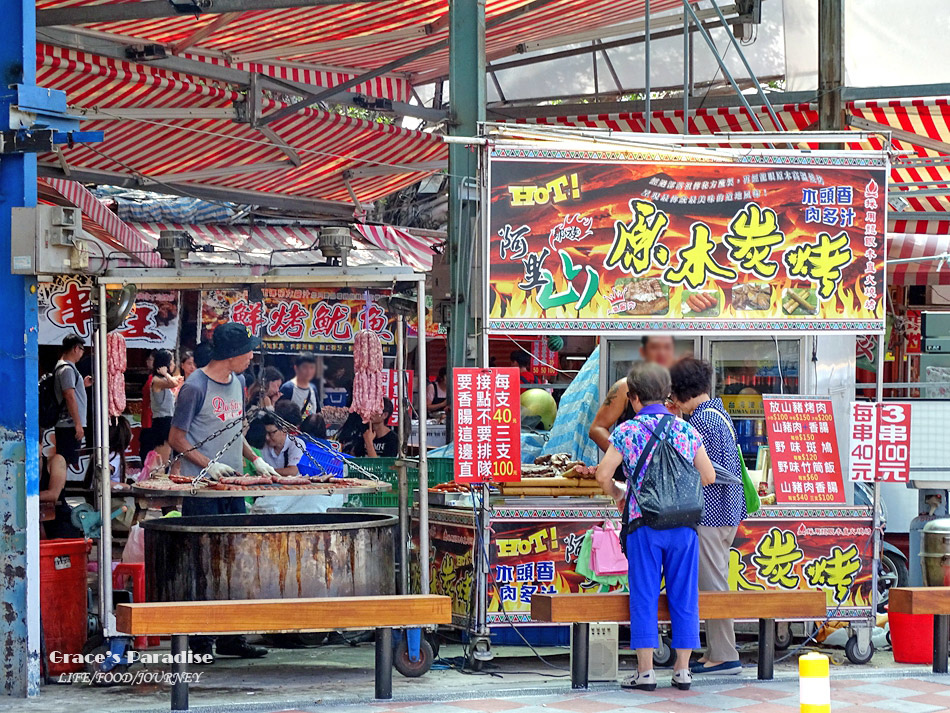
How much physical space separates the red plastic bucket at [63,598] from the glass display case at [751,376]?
4.75 m

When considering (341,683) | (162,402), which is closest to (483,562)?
(341,683)

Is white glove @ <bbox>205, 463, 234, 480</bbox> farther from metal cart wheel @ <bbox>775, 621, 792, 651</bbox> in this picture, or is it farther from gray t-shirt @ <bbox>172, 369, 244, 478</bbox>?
metal cart wheel @ <bbox>775, 621, 792, 651</bbox>

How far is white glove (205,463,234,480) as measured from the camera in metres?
8.23

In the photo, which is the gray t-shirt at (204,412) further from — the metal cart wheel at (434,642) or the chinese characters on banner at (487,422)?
the metal cart wheel at (434,642)

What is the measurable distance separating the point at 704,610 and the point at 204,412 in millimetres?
3458

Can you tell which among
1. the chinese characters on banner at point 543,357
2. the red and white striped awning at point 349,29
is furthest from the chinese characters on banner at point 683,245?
the chinese characters on banner at point 543,357

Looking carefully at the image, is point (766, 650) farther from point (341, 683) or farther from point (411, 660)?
point (341, 683)

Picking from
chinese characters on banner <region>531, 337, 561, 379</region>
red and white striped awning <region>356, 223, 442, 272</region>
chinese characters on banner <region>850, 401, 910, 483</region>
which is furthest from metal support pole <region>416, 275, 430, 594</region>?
red and white striped awning <region>356, 223, 442, 272</region>

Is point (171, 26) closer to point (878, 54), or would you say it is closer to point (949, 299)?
point (878, 54)

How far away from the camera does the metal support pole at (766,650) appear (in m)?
8.05

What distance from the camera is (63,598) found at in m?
8.01

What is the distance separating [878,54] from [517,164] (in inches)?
259

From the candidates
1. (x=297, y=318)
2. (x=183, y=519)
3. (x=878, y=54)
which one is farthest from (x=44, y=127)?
(x=878, y=54)

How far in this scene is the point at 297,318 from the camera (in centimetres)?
1470
